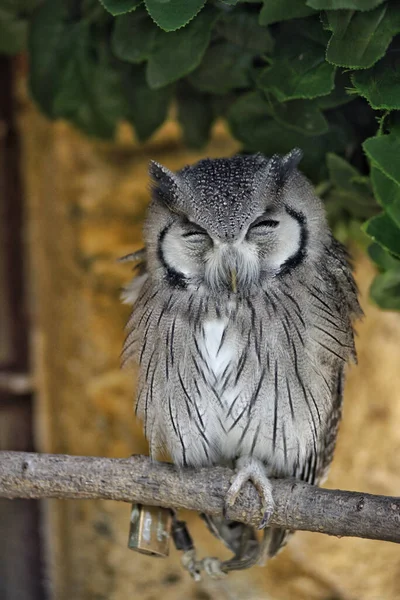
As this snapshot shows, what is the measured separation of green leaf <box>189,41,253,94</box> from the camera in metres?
1.45

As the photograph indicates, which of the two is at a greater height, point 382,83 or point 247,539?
point 382,83

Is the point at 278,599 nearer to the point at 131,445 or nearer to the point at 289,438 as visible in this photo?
the point at 131,445

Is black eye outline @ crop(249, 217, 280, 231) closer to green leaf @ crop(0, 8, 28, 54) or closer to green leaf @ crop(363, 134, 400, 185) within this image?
green leaf @ crop(363, 134, 400, 185)

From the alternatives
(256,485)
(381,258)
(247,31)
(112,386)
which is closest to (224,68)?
(247,31)

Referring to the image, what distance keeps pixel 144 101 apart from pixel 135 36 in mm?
226

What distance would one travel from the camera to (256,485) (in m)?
1.37

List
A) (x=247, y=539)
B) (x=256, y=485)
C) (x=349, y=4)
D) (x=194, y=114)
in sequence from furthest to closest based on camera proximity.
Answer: (x=194, y=114)
(x=247, y=539)
(x=256, y=485)
(x=349, y=4)

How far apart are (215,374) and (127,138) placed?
1260 millimetres

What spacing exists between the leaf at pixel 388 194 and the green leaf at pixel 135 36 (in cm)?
55

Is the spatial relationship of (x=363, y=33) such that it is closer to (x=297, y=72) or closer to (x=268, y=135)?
(x=297, y=72)

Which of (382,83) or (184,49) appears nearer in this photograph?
(382,83)

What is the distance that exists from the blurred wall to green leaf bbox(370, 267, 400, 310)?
0.66m

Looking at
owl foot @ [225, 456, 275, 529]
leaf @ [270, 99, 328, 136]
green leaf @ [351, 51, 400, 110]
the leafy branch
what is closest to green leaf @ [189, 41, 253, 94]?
the leafy branch

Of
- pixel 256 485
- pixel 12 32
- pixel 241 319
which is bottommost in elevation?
pixel 256 485
